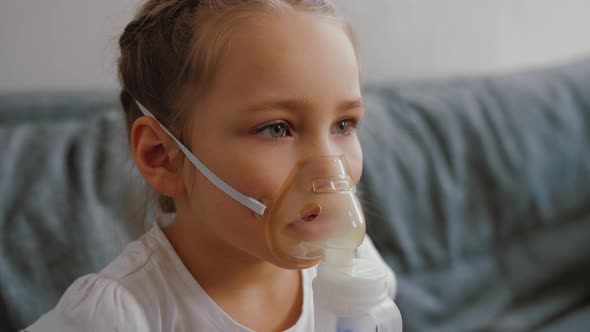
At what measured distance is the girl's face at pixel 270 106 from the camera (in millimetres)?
886

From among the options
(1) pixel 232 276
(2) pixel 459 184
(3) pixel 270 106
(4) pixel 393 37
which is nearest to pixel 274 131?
(3) pixel 270 106

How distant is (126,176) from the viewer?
1.29m

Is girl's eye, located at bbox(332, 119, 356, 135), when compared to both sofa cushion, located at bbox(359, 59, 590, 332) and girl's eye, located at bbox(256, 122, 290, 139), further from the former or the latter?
sofa cushion, located at bbox(359, 59, 590, 332)

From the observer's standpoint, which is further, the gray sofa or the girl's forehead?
the gray sofa

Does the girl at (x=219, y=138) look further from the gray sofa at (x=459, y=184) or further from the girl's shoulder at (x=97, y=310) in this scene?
the gray sofa at (x=459, y=184)

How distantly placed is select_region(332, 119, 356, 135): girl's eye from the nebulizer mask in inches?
2.7

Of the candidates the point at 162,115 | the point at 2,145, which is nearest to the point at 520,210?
the point at 162,115

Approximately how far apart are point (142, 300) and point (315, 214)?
309mm

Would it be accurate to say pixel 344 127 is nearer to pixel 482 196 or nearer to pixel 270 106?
pixel 270 106

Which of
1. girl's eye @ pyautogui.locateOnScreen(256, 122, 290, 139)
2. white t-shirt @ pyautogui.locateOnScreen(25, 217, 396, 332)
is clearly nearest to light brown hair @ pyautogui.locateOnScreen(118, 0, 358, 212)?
girl's eye @ pyautogui.locateOnScreen(256, 122, 290, 139)

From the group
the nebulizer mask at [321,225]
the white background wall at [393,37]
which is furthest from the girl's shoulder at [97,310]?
the white background wall at [393,37]

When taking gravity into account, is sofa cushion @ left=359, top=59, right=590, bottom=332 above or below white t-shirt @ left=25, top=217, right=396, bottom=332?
below

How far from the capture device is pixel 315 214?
34.9 inches

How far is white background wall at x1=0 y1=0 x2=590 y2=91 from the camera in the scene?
1.39 meters
